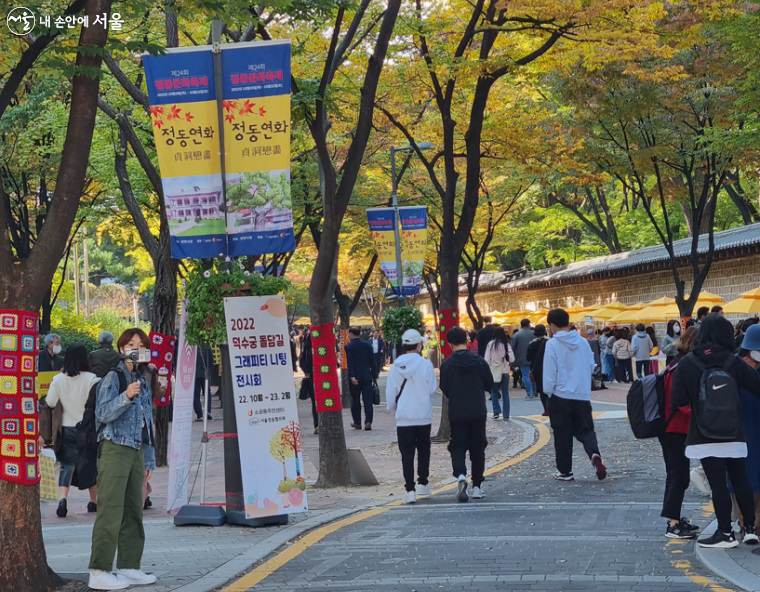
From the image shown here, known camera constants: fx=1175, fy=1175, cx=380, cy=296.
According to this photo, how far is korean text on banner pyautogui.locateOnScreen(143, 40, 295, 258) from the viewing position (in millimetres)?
10914

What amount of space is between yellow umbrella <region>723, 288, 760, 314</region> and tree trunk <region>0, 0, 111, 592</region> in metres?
21.7

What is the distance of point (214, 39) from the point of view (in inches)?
428

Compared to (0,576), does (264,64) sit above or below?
above

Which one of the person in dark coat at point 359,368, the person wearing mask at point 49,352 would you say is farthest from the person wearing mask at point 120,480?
the person in dark coat at point 359,368

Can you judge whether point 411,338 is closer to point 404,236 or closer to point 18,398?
point 18,398

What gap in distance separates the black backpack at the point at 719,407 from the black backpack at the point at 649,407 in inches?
27.9

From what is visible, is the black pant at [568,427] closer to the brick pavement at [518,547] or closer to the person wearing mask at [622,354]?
the brick pavement at [518,547]

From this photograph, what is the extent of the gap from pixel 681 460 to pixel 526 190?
29.5 meters

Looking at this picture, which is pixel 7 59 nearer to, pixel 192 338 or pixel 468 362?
pixel 192 338

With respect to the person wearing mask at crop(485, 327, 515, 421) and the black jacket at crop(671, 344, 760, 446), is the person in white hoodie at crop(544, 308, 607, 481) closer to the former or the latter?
the black jacket at crop(671, 344, 760, 446)

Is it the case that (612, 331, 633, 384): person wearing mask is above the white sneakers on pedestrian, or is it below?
above

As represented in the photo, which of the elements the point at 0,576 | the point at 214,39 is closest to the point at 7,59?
the point at 214,39

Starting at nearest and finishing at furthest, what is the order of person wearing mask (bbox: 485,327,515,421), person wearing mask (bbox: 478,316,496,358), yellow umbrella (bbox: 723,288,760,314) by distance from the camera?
person wearing mask (bbox: 485,327,515,421), person wearing mask (bbox: 478,316,496,358), yellow umbrella (bbox: 723,288,760,314)

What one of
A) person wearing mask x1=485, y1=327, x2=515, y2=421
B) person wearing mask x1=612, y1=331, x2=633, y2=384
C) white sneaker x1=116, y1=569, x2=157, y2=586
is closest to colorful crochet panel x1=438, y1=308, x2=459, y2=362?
person wearing mask x1=485, y1=327, x2=515, y2=421
